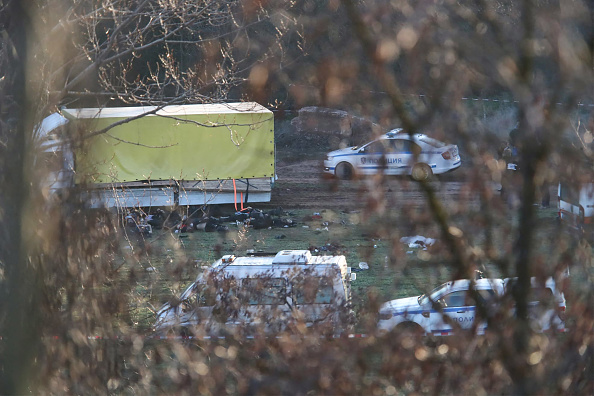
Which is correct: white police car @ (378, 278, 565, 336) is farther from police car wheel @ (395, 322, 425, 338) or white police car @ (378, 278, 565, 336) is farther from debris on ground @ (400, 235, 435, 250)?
debris on ground @ (400, 235, 435, 250)

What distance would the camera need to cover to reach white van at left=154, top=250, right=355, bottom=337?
15.8ft

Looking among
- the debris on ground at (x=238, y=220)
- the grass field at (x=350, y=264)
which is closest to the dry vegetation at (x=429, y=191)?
the grass field at (x=350, y=264)

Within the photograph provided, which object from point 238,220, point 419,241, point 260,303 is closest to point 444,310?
point 419,241

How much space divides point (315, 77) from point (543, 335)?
1513mm

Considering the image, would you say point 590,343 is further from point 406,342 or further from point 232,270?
point 232,270

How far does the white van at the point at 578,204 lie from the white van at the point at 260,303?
4.91 feet

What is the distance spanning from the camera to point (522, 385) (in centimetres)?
278

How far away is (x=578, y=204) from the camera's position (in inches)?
114

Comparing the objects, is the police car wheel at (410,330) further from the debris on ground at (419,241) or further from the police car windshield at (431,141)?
the police car windshield at (431,141)

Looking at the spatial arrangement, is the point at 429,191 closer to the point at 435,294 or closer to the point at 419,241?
the point at 419,241

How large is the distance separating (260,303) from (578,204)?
13.6 feet

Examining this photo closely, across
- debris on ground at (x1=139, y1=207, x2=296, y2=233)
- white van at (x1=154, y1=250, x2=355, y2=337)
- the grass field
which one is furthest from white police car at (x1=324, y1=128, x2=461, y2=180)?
debris on ground at (x1=139, y1=207, x2=296, y2=233)

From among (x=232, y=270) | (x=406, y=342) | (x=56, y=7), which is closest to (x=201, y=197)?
(x=232, y=270)

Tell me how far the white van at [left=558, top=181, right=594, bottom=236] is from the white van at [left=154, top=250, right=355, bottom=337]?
1.50 meters
